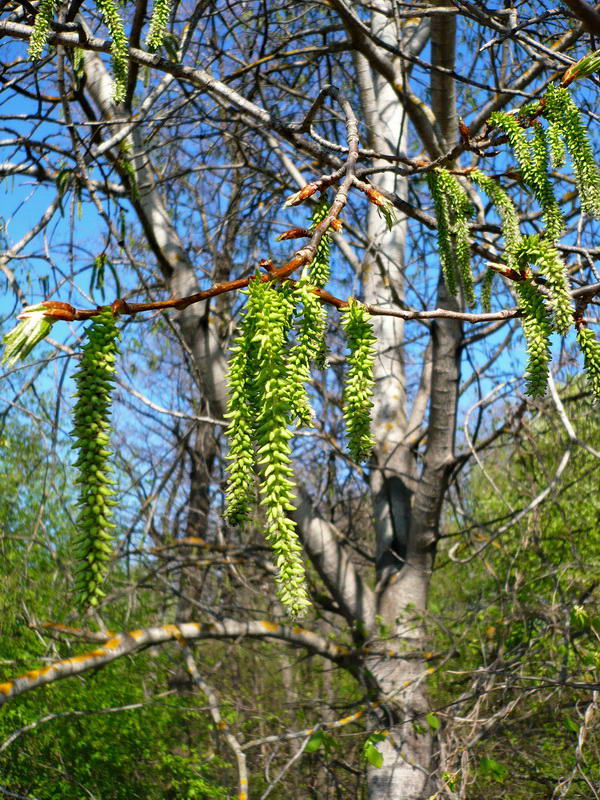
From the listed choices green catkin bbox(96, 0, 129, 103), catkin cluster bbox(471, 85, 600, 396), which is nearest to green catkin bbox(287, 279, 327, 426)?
catkin cluster bbox(471, 85, 600, 396)

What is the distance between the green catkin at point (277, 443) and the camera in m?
0.87

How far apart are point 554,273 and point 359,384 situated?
49 centimetres

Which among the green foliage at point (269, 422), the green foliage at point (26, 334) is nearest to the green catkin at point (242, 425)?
the green foliage at point (269, 422)

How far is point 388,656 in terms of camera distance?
3.98 m

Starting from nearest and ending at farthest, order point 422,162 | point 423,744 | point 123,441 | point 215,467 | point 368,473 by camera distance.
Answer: point 422,162 < point 423,744 < point 368,473 < point 123,441 < point 215,467

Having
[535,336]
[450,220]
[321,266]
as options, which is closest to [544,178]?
[450,220]

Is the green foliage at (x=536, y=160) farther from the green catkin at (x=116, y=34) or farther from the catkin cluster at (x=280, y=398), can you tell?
the green catkin at (x=116, y=34)

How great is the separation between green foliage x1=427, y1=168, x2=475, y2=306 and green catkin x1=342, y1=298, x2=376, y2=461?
816 millimetres

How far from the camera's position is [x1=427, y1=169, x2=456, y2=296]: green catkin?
1.85 metres

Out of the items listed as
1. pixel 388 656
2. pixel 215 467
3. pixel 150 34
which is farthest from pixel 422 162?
pixel 215 467

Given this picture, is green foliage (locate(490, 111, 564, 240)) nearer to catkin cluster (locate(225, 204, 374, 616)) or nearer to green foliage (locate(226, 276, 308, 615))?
catkin cluster (locate(225, 204, 374, 616))

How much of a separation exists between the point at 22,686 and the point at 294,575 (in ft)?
7.90

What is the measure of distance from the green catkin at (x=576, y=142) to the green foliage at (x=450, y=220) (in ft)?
0.95

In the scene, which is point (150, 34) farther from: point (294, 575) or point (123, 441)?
point (123, 441)
